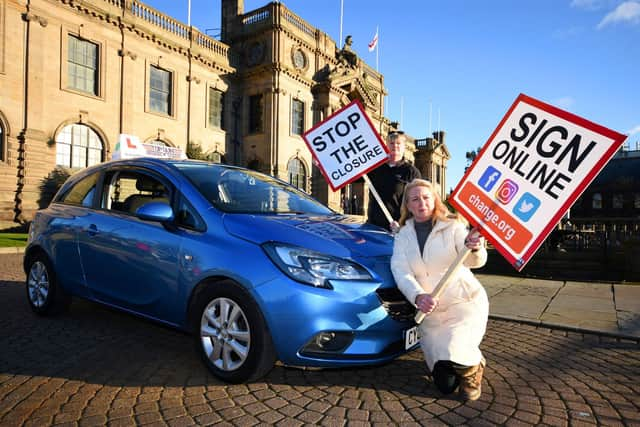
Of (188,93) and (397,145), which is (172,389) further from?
(188,93)

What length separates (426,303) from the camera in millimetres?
2752

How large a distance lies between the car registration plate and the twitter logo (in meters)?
1.09

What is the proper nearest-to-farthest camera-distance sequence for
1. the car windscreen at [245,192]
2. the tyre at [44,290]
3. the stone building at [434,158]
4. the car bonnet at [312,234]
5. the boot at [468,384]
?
the boot at [468,384]
the car bonnet at [312,234]
the car windscreen at [245,192]
the tyre at [44,290]
the stone building at [434,158]

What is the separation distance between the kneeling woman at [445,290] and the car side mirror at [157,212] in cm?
181

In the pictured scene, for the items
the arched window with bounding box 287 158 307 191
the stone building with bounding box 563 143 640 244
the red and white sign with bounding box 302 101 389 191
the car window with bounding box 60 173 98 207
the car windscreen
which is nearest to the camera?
the car windscreen

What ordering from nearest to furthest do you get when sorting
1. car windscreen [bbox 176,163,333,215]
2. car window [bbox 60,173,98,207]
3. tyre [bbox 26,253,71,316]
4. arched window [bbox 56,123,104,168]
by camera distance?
car windscreen [bbox 176,163,333,215]
car window [bbox 60,173,98,207]
tyre [bbox 26,253,71,316]
arched window [bbox 56,123,104,168]

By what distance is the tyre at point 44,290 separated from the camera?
459 centimetres

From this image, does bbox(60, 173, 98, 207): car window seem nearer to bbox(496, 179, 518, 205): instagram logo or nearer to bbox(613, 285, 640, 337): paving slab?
bbox(496, 179, 518, 205): instagram logo

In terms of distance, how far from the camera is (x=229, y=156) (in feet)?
89.8

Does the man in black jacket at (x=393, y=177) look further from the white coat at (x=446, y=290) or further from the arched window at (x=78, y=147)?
the arched window at (x=78, y=147)

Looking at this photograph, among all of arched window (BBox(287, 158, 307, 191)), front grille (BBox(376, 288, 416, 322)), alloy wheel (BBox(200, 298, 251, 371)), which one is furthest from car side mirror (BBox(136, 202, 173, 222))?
arched window (BBox(287, 158, 307, 191))

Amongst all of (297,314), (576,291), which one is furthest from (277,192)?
(576,291)

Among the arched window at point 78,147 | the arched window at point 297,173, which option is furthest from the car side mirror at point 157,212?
the arched window at point 297,173

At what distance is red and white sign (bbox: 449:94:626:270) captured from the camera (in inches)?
105
